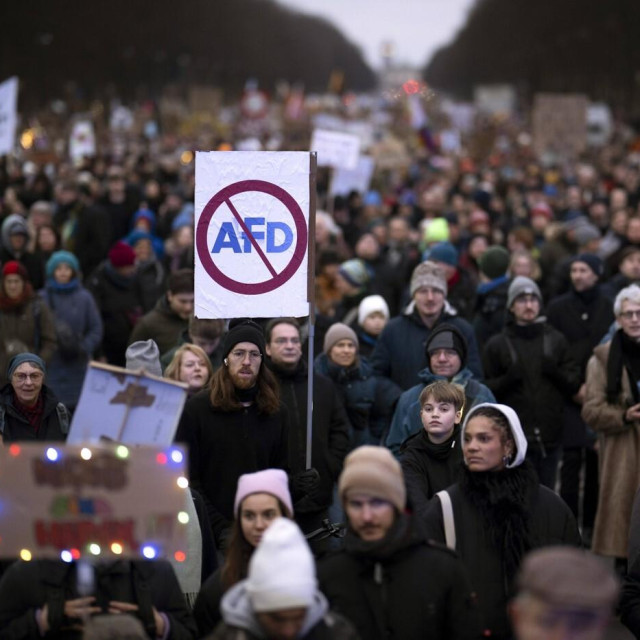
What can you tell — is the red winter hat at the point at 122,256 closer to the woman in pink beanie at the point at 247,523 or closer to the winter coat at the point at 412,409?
the winter coat at the point at 412,409

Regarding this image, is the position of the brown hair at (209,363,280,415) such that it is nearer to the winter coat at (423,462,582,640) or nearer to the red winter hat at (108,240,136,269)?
the winter coat at (423,462,582,640)

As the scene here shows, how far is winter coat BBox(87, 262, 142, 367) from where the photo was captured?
12.4 metres

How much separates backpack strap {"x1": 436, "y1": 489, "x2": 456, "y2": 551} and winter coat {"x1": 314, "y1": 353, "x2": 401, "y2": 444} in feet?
10.4

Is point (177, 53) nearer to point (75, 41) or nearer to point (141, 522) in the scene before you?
point (75, 41)

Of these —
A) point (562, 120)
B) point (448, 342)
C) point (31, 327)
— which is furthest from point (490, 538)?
point (562, 120)

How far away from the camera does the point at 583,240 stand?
13.9 metres

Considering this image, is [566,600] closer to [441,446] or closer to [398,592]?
[398,592]

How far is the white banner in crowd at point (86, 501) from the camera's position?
504cm

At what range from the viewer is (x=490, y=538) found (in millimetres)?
5766

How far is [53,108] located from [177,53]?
32467mm

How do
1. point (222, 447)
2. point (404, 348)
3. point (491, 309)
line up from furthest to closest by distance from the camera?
point (491, 309) < point (404, 348) < point (222, 447)

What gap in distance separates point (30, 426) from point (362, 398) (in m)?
2.18

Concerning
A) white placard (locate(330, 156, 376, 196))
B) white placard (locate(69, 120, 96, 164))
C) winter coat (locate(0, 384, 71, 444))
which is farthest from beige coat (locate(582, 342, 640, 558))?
white placard (locate(69, 120, 96, 164))

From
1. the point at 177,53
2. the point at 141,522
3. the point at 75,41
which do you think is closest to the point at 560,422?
the point at 141,522
